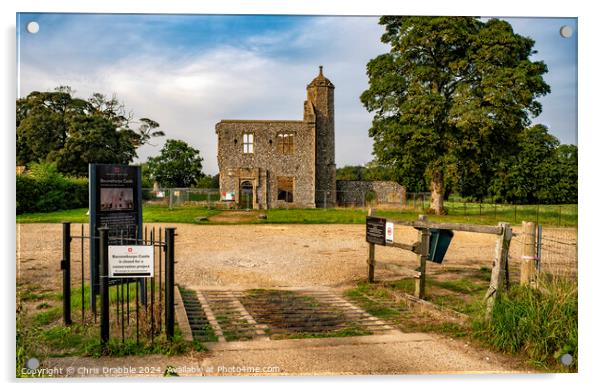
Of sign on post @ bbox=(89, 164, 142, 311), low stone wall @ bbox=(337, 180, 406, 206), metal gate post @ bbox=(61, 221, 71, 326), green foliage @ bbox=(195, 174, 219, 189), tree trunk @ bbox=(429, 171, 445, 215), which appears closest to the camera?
metal gate post @ bbox=(61, 221, 71, 326)

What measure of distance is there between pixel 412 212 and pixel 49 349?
6.57 m

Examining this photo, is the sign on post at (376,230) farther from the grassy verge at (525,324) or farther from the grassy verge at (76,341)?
the grassy verge at (76,341)

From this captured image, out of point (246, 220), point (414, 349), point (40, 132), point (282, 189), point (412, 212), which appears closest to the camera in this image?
point (414, 349)

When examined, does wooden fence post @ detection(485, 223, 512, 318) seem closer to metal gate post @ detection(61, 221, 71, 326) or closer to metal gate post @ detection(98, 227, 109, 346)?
metal gate post @ detection(98, 227, 109, 346)

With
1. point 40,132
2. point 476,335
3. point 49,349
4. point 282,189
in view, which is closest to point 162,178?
point 40,132

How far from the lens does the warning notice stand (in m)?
3.80

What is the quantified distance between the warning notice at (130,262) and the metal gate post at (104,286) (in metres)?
0.05

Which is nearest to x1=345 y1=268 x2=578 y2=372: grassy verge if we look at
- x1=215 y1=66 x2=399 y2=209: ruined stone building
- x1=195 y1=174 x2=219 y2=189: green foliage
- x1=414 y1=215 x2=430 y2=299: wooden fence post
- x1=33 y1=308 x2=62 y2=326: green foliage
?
x1=414 y1=215 x2=430 y2=299: wooden fence post

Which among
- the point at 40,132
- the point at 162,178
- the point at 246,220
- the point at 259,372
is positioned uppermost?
the point at 40,132

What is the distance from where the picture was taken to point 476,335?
4.18 m

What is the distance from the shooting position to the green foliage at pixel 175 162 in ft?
17.3

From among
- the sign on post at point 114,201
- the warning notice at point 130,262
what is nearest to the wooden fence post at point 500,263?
the warning notice at point 130,262

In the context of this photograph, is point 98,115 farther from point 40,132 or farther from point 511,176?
point 511,176

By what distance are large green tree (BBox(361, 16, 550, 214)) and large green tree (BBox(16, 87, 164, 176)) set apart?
3332 mm
